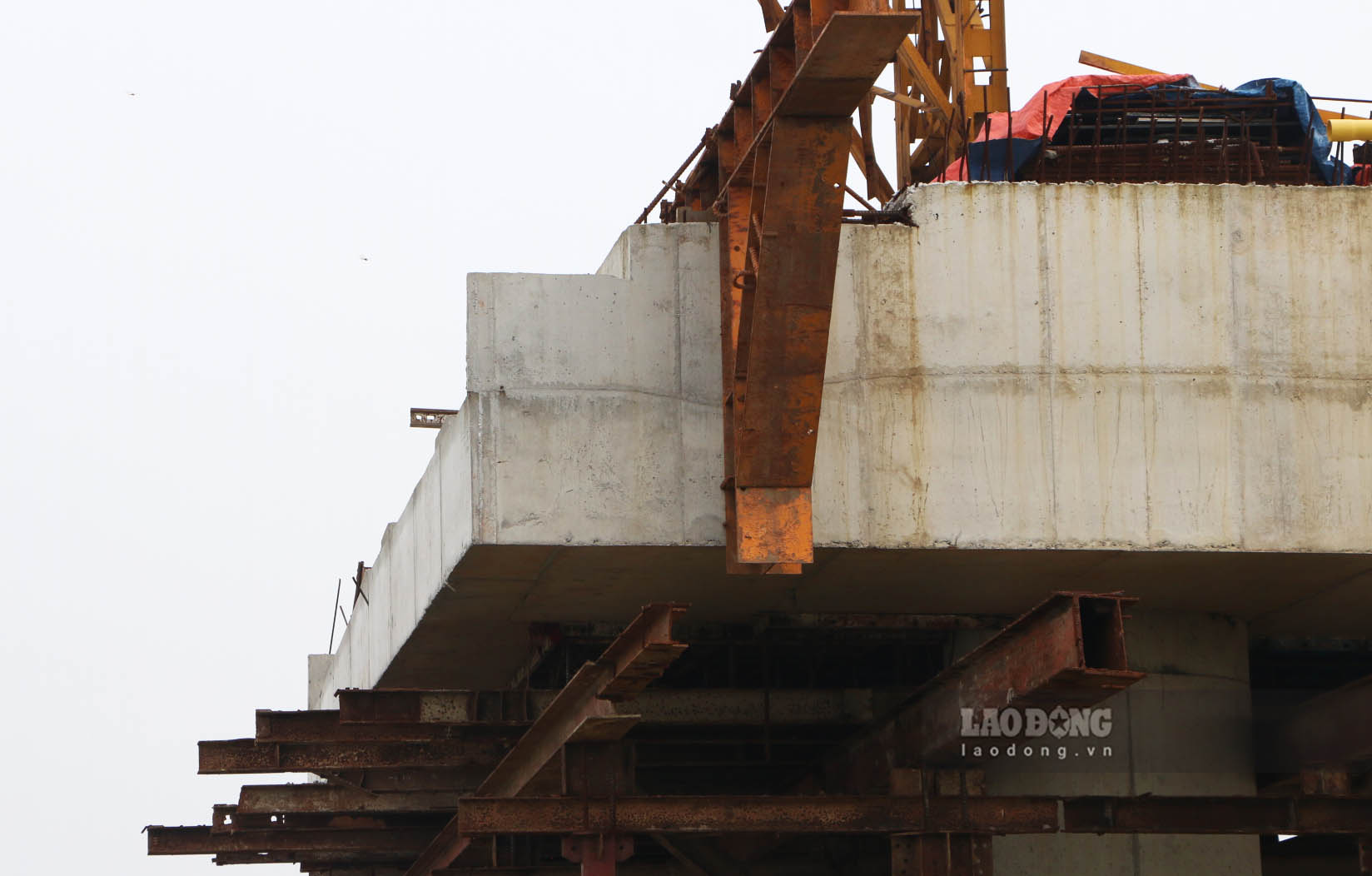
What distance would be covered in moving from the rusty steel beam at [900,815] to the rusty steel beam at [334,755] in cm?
210

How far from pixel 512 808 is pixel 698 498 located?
2.57 m

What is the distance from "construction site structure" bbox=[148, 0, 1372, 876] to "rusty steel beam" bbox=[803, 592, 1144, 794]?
36 mm

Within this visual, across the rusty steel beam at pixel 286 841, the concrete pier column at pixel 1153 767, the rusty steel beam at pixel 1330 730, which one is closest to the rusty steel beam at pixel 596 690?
the concrete pier column at pixel 1153 767

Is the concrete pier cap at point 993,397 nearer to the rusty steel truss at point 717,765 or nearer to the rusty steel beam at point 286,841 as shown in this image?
the rusty steel truss at point 717,765

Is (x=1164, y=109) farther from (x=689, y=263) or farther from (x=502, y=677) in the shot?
(x=502, y=677)

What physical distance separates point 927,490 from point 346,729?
495 centimetres

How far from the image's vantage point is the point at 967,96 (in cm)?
2252

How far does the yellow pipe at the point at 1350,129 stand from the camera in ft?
67.5

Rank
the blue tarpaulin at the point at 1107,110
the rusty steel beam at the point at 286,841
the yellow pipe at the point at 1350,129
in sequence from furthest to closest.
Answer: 1. the yellow pipe at the point at 1350,129
2. the rusty steel beam at the point at 286,841
3. the blue tarpaulin at the point at 1107,110

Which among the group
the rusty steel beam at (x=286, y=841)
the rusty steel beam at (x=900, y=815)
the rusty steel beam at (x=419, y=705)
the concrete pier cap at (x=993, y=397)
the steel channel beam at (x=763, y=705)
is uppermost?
the concrete pier cap at (x=993, y=397)

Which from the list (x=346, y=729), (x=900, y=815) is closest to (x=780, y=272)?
(x=900, y=815)

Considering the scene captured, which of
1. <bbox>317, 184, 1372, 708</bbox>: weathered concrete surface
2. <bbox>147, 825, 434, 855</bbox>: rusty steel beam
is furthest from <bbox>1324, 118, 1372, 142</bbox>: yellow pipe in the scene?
<bbox>147, 825, 434, 855</bbox>: rusty steel beam

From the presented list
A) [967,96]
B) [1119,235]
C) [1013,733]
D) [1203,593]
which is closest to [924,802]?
[1013,733]

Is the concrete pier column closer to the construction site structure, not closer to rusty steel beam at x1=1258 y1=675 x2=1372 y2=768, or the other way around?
the construction site structure
